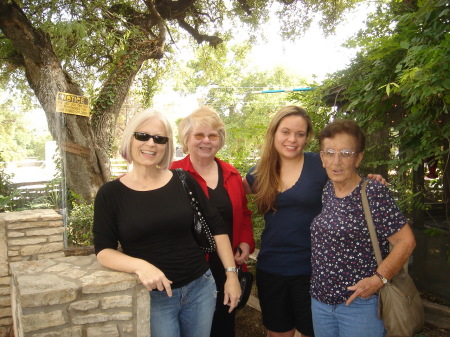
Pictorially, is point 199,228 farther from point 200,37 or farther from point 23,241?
point 200,37

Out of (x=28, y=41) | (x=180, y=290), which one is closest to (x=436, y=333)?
(x=180, y=290)

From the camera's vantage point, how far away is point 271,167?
2.38 m

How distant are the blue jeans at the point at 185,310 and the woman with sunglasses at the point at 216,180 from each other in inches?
15.2

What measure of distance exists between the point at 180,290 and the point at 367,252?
0.96m

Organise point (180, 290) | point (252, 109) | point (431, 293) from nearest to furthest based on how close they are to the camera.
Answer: point (180, 290) → point (431, 293) → point (252, 109)

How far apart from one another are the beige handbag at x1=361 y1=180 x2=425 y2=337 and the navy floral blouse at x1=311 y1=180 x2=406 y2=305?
1.1 inches

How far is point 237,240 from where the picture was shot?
2.53 m

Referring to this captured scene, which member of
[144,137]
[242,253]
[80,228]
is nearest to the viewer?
[144,137]

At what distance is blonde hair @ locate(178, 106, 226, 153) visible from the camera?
241 cm

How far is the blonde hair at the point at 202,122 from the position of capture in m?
2.41

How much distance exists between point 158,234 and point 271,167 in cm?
93

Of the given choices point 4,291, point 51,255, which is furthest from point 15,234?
point 4,291

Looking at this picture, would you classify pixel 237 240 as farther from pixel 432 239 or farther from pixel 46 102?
pixel 46 102

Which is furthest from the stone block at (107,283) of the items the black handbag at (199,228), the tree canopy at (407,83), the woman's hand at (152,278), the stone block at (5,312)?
the stone block at (5,312)
